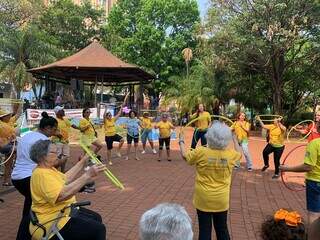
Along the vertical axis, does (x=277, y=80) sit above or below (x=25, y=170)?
above

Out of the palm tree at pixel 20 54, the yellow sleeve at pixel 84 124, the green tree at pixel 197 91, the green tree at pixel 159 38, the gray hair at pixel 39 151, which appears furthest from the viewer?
the green tree at pixel 159 38

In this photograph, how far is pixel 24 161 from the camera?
6.22 meters

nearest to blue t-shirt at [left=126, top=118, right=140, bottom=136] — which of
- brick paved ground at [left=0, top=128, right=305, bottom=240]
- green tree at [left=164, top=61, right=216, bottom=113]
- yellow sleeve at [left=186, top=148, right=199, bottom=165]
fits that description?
brick paved ground at [left=0, top=128, right=305, bottom=240]

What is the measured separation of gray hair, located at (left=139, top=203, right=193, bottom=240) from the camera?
8.41 feet

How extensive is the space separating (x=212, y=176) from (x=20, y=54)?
3614 cm

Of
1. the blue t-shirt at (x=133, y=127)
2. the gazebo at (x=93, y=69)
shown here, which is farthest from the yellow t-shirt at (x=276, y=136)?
the gazebo at (x=93, y=69)

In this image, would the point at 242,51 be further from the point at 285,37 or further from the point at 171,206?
the point at 171,206

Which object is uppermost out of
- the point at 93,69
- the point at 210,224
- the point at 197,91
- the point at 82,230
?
the point at 93,69

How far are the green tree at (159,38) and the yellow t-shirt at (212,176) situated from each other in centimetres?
4855

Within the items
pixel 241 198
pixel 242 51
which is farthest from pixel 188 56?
pixel 241 198

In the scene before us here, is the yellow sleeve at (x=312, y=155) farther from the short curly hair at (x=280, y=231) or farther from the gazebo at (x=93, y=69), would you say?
the gazebo at (x=93, y=69)

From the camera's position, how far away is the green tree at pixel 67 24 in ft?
168

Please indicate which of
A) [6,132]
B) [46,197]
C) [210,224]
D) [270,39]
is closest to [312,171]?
[210,224]

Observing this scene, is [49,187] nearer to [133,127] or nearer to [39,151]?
[39,151]
